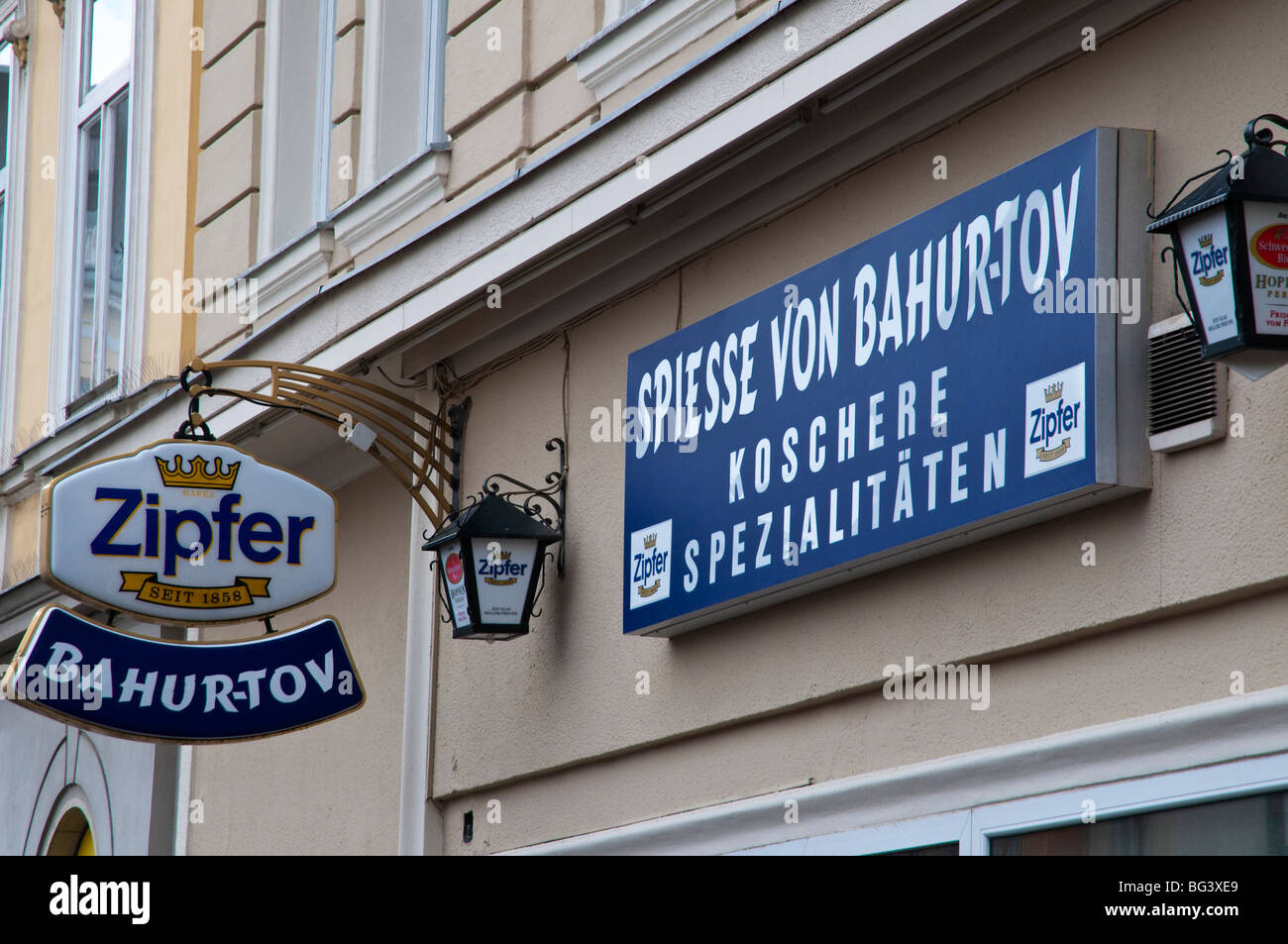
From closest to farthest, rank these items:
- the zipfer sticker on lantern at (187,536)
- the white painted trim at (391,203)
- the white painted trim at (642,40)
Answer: the white painted trim at (642,40) < the zipfer sticker on lantern at (187,536) < the white painted trim at (391,203)

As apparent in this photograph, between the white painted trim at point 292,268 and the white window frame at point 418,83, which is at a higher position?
the white window frame at point 418,83

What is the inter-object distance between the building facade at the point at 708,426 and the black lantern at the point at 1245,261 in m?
0.33

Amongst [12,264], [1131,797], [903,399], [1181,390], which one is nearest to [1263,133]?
[1181,390]

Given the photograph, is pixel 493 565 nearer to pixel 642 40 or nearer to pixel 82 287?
pixel 642 40

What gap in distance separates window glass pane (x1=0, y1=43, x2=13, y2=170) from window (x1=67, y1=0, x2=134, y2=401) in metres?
1.50

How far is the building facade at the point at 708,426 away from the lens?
15.6 feet

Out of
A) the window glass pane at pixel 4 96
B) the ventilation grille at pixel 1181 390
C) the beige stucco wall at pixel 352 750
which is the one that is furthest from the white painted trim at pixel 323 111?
the ventilation grille at pixel 1181 390

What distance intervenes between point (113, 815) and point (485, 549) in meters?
5.14

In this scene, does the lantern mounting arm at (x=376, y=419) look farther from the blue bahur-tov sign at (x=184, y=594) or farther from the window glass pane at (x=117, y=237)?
the window glass pane at (x=117, y=237)

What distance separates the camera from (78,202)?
1231 centimetres

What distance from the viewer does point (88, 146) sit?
490 inches
